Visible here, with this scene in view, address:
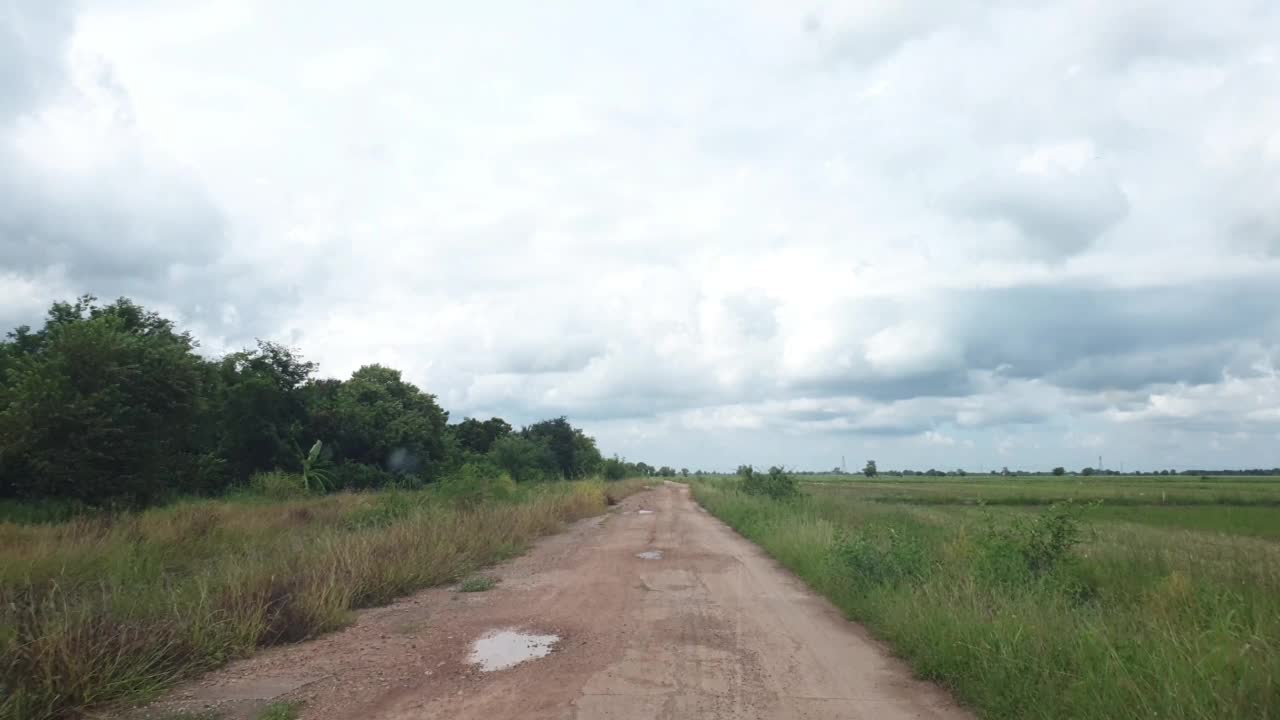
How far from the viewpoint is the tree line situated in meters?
15.9

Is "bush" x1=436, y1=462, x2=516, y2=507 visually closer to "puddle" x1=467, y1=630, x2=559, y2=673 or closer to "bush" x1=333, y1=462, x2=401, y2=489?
"puddle" x1=467, y1=630, x2=559, y2=673

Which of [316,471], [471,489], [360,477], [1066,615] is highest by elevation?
[316,471]

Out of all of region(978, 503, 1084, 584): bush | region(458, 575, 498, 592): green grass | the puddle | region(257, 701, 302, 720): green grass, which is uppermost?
region(978, 503, 1084, 584): bush

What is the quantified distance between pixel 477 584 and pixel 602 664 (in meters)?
5.09

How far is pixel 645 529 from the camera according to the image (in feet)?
72.6

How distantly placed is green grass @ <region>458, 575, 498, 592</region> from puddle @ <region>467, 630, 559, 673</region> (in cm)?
302

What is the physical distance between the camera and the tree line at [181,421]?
52.1 feet

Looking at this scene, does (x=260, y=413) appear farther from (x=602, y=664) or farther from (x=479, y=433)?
(x=602, y=664)

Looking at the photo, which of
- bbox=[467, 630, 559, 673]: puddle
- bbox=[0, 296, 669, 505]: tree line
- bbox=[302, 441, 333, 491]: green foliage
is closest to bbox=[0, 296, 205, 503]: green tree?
bbox=[0, 296, 669, 505]: tree line

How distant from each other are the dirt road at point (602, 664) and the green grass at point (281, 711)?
0.10 m

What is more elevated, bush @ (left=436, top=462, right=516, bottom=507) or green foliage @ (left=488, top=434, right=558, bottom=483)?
green foliage @ (left=488, top=434, right=558, bottom=483)

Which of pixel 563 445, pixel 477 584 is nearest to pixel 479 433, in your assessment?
pixel 563 445

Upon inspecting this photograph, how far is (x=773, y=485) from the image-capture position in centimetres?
3381

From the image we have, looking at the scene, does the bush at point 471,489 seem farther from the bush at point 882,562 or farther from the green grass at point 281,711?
the green grass at point 281,711
